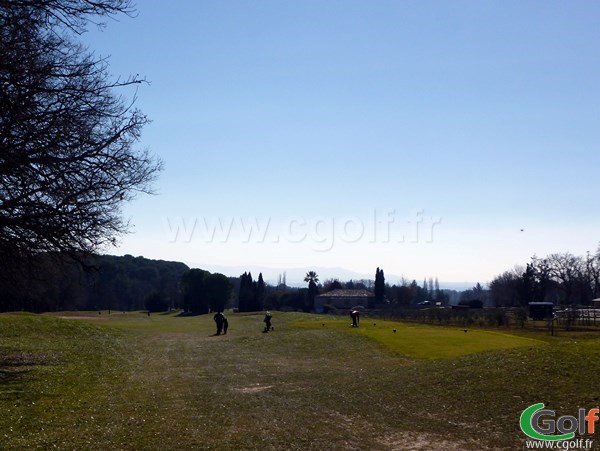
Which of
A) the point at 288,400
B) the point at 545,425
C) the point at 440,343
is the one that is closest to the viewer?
the point at 545,425

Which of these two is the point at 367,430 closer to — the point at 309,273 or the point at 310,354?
the point at 310,354

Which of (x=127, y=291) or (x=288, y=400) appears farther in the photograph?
(x=127, y=291)

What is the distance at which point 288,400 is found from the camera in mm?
14852

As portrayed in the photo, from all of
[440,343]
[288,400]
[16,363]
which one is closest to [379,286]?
[440,343]

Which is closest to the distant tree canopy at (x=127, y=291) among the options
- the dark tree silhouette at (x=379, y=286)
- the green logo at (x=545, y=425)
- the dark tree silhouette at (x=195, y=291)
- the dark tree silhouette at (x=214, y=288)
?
the dark tree silhouette at (x=195, y=291)

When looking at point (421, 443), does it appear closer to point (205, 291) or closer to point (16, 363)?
point (16, 363)

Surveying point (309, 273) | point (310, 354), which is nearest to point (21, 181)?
point (310, 354)

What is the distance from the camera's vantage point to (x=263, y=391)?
16438mm

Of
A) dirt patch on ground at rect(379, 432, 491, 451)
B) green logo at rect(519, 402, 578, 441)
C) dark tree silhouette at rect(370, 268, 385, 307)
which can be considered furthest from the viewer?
dark tree silhouette at rect(370, 268, 385, 307)

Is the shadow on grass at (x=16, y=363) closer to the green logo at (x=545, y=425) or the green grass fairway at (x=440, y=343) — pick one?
the green logo at (x=545, y=425)

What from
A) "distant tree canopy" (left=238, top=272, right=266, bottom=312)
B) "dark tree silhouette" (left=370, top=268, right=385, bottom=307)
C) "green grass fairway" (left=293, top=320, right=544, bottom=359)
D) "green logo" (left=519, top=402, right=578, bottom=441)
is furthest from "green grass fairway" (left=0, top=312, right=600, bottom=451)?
"dark tree silhouette" (left=370, top=268, right=385, bottom=307)

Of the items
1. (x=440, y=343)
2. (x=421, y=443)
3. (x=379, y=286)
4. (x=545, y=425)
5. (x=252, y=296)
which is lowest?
(x=421, y=443)

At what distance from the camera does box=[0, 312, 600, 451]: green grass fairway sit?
1070cm

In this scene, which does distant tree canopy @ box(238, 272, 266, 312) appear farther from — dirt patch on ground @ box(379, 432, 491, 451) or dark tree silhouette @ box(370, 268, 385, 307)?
dirt patch on ground @ box(379, 432, 491, 451)
